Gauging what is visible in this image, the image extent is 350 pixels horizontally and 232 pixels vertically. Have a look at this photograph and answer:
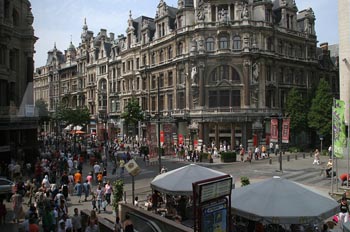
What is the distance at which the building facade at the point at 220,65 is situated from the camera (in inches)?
1729

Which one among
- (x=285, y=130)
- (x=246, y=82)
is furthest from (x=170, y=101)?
(x=285, y=130)

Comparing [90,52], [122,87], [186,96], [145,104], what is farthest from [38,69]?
[186,96]

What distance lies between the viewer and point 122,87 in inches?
2469

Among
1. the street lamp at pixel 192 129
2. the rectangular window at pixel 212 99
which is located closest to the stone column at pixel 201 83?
the rectangular window at pixel 212 99

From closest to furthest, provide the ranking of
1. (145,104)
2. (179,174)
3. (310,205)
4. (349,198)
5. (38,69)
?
(310,205) → (179,174) → (349,198) → (145,104) → (38,69)

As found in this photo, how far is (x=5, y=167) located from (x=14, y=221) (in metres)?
11.5

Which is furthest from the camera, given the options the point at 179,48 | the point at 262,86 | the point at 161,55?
the point at 161,55

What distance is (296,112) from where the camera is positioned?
45.6 metres

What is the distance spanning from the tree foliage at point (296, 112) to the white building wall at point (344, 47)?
617 inches

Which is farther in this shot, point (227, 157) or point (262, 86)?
point (262, 86)

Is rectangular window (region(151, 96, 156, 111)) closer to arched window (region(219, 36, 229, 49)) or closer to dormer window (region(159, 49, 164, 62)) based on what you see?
dormer window (region(159, 49, 164, 62))

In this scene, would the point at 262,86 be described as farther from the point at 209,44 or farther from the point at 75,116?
the point at 75,116

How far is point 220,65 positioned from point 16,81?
970 inches

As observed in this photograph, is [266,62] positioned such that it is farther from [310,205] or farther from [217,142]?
[310,205]
